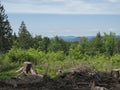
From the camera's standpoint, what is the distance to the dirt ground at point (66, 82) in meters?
16.1

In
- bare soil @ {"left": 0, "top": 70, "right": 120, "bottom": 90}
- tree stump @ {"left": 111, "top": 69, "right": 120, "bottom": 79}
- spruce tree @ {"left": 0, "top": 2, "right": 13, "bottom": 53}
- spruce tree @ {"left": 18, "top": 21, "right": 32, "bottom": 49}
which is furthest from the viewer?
spruce tree @ {"left": 18, "top": 21, "right": 32, "bottom": 49}

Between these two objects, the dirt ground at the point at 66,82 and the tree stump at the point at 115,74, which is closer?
the dirt ground at the point at 66,82

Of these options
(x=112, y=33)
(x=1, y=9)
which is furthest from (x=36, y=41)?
(x=1, y=9)

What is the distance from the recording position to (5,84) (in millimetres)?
16031

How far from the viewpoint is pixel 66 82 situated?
17.1 meters

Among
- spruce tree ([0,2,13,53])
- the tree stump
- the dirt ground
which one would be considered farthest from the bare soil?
spruce tree ([0,2,13,53])

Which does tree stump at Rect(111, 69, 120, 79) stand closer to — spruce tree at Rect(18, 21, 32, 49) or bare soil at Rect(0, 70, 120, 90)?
bare soil at Rect(0, 70, 120, 90)

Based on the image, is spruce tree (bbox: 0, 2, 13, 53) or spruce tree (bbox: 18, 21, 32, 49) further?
spruce tree (bbox: 18, 21, 32, 49)

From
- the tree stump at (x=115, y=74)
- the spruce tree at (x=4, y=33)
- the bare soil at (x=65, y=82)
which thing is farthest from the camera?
the spruce tree at (x=4, y=33)

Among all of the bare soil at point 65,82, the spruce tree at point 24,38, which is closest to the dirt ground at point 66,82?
the bare soil at point 65,82

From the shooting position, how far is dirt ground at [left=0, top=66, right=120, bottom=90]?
52.8 ft

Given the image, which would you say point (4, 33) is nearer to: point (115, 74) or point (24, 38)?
point (24, 38)

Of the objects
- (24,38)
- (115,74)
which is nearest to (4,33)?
(24,38)

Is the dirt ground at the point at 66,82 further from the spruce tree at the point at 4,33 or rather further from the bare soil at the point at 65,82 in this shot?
the spruce tree at the point at 4,33
